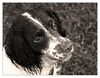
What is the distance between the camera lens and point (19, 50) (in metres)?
5.50

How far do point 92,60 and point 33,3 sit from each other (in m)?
1.48

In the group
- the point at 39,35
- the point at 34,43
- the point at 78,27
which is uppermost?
the point at 39,35

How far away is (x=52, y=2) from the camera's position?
22.1 ft

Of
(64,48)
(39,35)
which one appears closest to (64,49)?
(64,48)

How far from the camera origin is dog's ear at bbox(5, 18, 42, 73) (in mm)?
5504

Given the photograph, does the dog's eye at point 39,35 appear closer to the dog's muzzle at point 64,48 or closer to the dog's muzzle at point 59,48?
the dog's muzzle at point 59,48

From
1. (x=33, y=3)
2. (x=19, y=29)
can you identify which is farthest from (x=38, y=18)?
(x=33, y=3)

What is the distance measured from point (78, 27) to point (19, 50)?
1653 millimetres

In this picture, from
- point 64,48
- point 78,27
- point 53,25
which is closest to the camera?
point 64,48

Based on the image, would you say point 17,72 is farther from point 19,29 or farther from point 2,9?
point 2,9

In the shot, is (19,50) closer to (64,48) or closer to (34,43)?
(34,43)

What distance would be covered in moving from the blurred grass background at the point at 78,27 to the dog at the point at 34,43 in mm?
966

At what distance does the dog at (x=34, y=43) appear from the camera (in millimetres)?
5496

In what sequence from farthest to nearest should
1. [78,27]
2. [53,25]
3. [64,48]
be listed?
[78,27] < [53,25] < [64,48]
